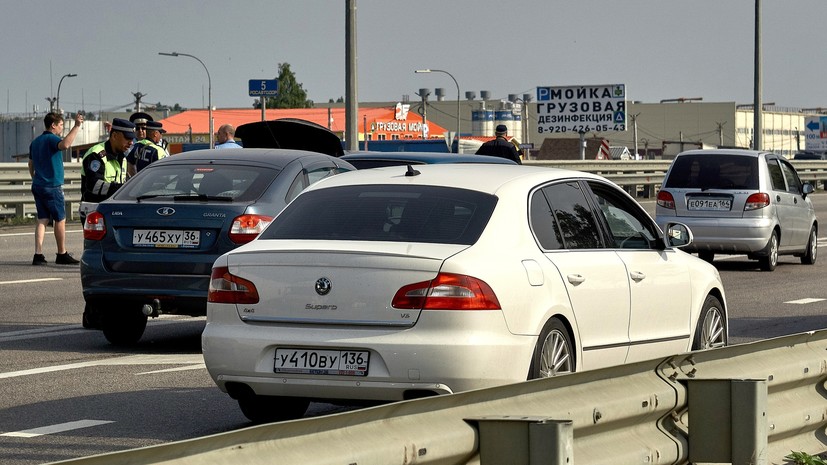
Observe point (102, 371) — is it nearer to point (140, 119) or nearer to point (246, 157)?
point (246, 157)

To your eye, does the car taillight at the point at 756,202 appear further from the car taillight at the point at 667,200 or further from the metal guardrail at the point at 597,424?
the metal guardrail at the point at 597,424

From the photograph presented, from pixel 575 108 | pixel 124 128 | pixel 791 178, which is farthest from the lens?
pixel 575 108

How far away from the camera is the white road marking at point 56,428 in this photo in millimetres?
7636

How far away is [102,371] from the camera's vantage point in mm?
10023

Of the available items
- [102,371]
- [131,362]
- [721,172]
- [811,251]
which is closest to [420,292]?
[102,371]

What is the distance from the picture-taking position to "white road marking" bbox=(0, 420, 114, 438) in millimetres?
7636

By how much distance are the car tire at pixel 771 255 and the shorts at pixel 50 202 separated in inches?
357

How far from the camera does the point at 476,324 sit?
691 centimetres

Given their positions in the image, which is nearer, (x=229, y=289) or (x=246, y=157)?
(x=229, y=289)

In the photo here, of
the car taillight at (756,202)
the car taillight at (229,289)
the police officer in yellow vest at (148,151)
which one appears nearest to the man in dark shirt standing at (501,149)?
the car taillight at (756,202)

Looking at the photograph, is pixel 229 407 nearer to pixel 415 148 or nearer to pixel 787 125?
pixel 415 148

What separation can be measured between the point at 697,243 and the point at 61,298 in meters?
8.71

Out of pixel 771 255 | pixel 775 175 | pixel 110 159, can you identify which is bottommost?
pixel 771 255

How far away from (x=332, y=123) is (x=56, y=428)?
94.1 m
